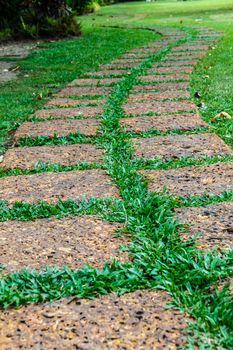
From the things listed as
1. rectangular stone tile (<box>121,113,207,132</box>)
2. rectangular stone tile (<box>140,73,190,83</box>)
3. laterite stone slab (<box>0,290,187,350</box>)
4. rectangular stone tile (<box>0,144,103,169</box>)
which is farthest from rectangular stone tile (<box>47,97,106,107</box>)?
laterite stone slab (<box>0,290,187,350</box>)

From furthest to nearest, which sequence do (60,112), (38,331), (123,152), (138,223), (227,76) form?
(227,76), (60,112), (123,152), (138,223), (38,331)

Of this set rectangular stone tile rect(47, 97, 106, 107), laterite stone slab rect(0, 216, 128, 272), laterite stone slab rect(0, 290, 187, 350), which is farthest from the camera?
rectangular stone tile rect(47, 97, 106, 107)

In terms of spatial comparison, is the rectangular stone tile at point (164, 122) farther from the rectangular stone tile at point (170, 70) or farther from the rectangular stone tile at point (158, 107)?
the rectangular stone tile at point (170, 70)

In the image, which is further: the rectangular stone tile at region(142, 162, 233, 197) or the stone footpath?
the rectangular stone tile at region(142, 162, 233, 197)

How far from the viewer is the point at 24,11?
920cm

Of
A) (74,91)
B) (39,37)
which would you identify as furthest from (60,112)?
(39,37)

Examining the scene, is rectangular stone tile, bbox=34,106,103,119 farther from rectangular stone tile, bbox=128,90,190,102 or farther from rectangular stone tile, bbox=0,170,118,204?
rectangular stone tile, bbox=0,170,118,204

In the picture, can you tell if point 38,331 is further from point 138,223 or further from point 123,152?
point 123,152

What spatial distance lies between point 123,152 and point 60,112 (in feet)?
3.09

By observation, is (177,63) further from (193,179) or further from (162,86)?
(193,179)

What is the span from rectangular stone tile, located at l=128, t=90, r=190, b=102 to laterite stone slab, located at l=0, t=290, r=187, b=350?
7.64 feet

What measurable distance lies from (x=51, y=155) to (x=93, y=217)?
2.59ft

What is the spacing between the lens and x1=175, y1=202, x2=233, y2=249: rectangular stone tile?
57.2 inches

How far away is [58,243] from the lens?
4.92 feet
